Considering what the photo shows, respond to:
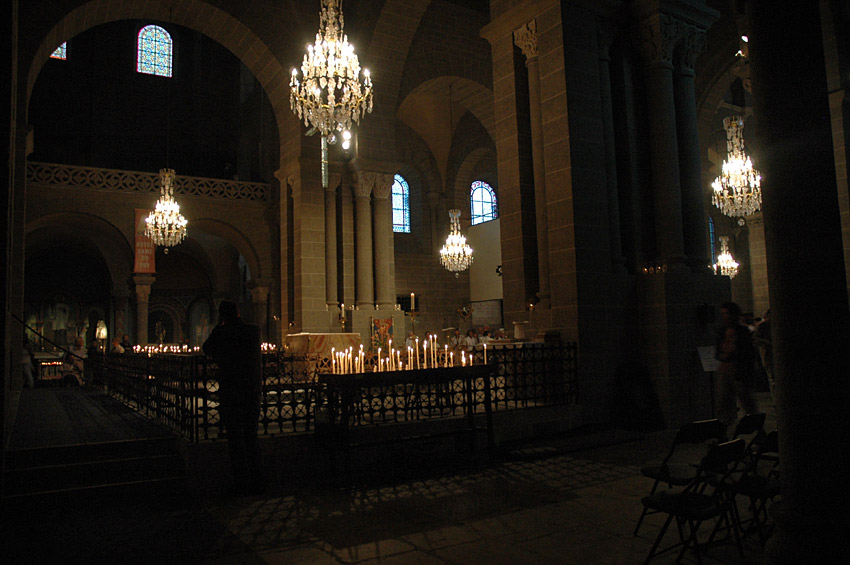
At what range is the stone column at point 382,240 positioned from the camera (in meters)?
15.5

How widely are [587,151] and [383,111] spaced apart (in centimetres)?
800

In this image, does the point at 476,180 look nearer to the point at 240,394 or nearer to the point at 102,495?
the point at 240,394

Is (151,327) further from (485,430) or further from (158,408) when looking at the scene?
(485,430)

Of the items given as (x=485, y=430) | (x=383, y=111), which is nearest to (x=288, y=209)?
(x=383, y=111)

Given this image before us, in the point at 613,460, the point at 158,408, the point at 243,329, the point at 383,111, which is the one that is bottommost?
the point at 613,460

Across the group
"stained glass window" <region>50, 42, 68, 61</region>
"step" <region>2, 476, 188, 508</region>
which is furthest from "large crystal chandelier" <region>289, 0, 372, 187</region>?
"stained glass window" <region>50, 42, 68, 61</region>

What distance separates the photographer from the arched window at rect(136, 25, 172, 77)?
2553 cm

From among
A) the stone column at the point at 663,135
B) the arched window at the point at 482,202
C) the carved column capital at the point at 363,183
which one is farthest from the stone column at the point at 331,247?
the arched window at the point at 482,202

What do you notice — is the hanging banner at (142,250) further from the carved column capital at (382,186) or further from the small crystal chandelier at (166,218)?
the carved column capital at (382,186)

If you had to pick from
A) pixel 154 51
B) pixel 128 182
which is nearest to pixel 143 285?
pixel 128 182

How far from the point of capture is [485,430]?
668 cm

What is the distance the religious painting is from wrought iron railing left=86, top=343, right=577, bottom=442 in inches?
179

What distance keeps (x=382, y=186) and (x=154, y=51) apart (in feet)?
53.3

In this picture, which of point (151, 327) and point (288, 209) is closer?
point (288, 209)
